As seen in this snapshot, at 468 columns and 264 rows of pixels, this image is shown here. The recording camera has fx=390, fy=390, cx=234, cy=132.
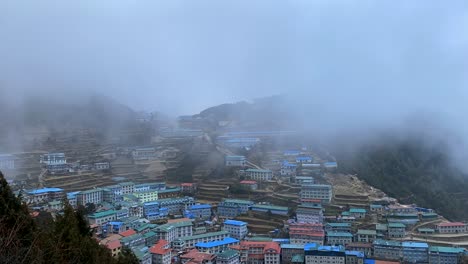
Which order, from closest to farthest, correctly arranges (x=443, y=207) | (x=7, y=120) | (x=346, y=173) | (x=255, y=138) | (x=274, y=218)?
(x=274, y=218) < (x=443, y=207) < (x=346, y=173) < (x=7, y=120) < (x=255, y=138)

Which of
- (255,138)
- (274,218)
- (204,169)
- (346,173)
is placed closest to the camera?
(274,218)

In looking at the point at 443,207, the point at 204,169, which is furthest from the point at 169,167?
the point at 443,207

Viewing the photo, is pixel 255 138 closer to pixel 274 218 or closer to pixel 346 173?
pixel 346 173

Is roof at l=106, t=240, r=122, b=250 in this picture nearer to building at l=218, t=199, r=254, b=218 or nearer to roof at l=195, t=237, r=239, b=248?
roof at l=195, t=237, r=239, b=248

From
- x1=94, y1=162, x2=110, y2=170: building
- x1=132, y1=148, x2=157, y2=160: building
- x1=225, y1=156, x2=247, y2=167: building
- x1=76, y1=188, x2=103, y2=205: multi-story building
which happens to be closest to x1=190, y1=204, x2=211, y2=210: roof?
x1=76, y1=188, x2=103, y2=205: multi-story building

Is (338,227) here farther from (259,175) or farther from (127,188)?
(127,188)

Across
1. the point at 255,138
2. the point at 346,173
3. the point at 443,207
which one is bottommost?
the point at 443,207

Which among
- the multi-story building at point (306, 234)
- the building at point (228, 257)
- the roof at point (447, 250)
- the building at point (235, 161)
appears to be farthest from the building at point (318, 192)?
the building at point (228, 257)
